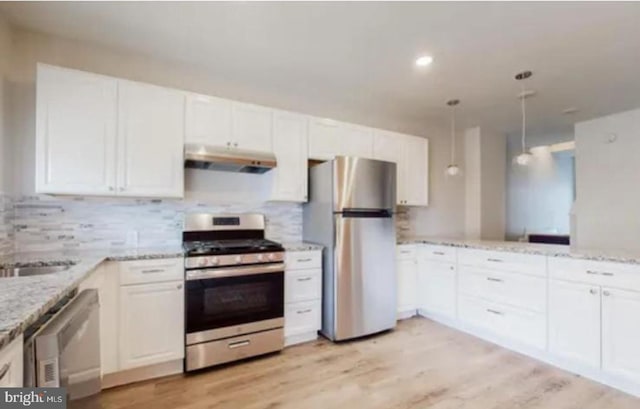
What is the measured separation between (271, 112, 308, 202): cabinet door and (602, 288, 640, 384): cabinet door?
2491 millimetres

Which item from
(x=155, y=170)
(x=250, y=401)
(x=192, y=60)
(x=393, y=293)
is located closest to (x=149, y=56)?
(x=192, y=60)

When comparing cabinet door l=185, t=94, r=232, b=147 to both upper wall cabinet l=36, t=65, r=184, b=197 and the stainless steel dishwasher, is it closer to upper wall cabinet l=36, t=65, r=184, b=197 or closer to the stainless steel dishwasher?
upper wall cabinet l=36, t=65, r=184, b=197

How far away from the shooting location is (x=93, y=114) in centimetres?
233

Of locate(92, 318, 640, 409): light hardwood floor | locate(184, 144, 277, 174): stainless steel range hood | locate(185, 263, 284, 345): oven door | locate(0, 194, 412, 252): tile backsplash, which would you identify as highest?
locate(184, 144, 277, 174): stainless steel range hood

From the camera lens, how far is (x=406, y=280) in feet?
12.1

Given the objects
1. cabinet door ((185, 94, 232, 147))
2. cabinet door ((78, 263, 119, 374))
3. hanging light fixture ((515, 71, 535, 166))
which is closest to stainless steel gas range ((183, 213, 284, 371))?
cabinet door ((78, 263, 119, 374))

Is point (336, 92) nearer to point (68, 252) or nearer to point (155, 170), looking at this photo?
point (155, 170)

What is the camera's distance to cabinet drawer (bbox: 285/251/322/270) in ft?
9.53

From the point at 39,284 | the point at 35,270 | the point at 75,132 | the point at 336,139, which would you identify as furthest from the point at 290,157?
the point at 39,284

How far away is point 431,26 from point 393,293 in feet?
Result: 7.80

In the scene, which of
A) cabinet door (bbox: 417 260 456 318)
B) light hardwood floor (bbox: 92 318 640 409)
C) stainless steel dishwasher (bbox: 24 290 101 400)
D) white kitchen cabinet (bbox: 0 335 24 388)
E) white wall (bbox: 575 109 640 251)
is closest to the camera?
white kitchen cabinet (bbox: 0 335 24 388)

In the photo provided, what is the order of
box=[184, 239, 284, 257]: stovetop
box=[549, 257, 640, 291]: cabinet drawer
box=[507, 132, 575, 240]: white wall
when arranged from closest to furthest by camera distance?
1. box=[549, 257, 640, 291]: cabinet drawer
2. box=[184, 239, 284, 257]: stovetop
3. box=[507, 132, 575, 240]: white wall

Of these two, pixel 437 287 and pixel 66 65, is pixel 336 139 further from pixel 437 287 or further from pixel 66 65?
pixel 66 65

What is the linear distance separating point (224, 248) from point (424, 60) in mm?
2222
